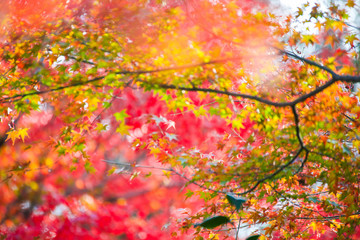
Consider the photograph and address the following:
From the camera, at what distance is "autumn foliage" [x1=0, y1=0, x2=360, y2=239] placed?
1.99 meters

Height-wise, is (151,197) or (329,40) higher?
(329,40)

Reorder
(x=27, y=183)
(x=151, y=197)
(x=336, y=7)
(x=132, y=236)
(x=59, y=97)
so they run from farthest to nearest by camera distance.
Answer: (x=151, y=197)
(x=132, y=236)
(x=27, y=183)
(x=59, y=97)
(x=336, y=7)

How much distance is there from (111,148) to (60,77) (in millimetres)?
3193

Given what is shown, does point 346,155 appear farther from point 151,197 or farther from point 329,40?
point 151,197

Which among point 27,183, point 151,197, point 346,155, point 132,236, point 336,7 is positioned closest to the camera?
point 346,155

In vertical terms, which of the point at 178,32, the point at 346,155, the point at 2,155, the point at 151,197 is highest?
the point at 178,32

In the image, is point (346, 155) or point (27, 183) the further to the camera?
point (27, 183)

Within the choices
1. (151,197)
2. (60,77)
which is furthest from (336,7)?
(151,197)

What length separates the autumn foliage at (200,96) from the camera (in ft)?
6.54

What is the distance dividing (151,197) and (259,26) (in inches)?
158

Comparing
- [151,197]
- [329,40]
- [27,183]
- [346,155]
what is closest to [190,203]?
[151,197]

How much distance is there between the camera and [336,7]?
2.37 metres

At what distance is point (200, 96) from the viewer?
7.26 ft

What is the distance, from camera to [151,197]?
5.36 meters
